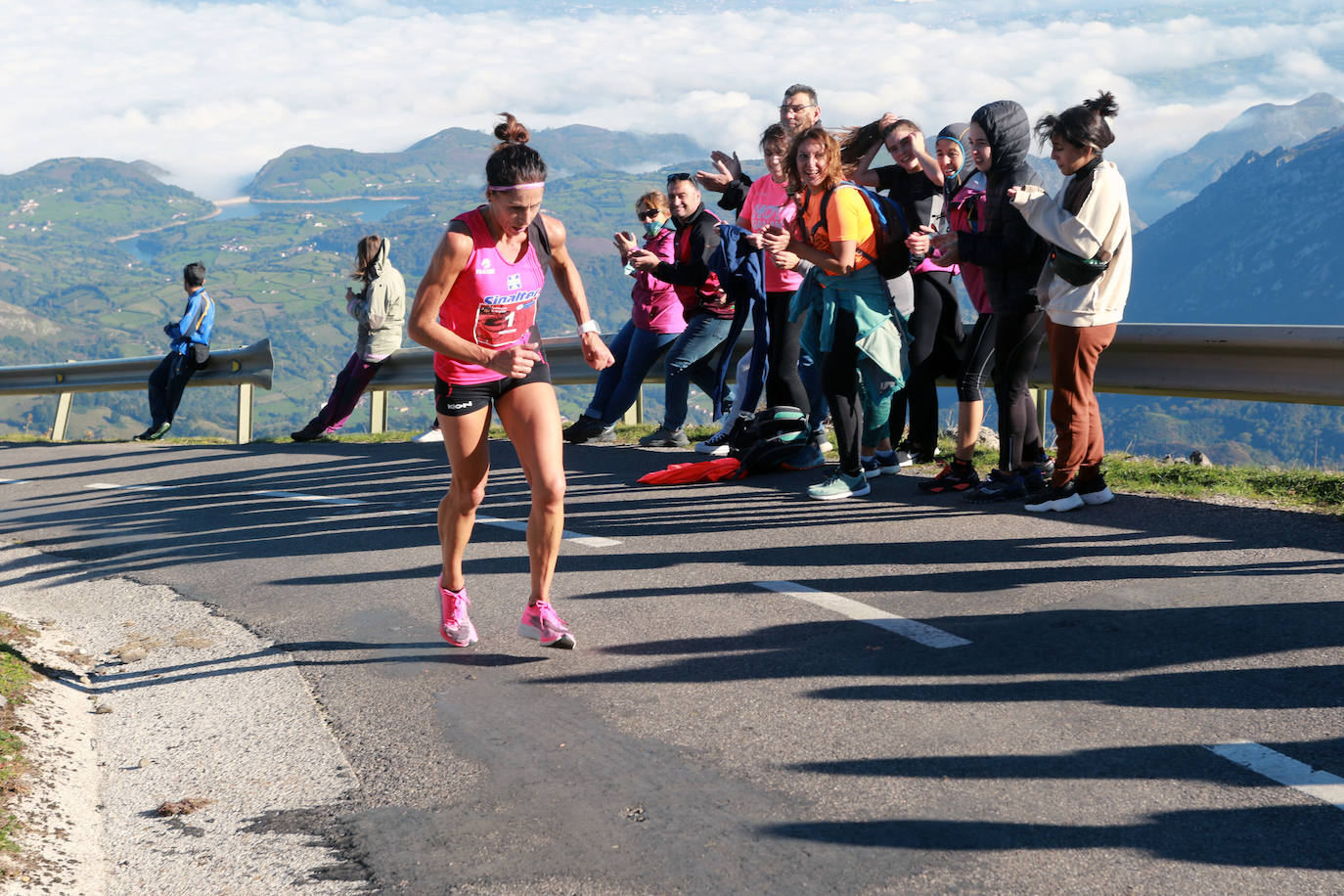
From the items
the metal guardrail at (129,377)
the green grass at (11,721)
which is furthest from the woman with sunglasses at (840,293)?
the metal guardrail at (129,377)

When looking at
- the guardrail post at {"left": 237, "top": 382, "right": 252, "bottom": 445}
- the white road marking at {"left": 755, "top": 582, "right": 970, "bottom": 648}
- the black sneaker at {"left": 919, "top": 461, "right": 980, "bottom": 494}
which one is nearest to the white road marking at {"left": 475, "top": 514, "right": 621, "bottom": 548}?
the white road marking at {"left": 755, "top": 582, "right": 970, "bottom": 648}

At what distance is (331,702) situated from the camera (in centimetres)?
453

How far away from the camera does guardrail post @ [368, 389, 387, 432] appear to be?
1473cm

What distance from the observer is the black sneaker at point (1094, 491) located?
7027 millimetres

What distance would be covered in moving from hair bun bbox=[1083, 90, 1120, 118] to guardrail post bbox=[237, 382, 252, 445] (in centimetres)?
1125

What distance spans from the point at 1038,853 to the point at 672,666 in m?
1.89

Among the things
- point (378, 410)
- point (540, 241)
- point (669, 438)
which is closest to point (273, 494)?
point (669, 438)

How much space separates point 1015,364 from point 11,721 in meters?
5.37

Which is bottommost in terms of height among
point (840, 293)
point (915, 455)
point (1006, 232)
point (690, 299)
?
point (915, 455)

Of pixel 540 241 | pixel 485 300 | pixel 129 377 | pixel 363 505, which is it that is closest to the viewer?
pixel 485 300

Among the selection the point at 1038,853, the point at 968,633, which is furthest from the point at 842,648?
the point at 1038,853

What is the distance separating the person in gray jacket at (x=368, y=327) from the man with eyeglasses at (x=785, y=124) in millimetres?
5018

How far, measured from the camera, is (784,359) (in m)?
9.14

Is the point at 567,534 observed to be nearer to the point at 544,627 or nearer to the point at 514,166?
the point at 544,627
